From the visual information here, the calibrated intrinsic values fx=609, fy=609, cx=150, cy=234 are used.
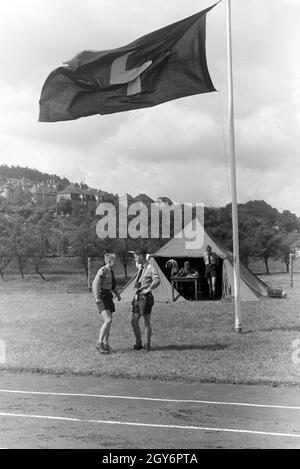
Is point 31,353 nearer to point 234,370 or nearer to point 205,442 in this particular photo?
point 234,370

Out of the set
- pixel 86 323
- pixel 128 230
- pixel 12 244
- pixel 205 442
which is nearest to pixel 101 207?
pixel 128 230

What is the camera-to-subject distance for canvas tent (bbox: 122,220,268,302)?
61.3ft

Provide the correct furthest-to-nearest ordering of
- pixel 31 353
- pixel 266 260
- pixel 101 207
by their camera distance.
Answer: pixel 266 260 < pixel 101 207 < pixel 31 353

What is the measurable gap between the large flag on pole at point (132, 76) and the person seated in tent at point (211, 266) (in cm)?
757

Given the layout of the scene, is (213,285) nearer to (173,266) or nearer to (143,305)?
(173,266)

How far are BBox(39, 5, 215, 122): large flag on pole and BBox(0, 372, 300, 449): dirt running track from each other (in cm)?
538

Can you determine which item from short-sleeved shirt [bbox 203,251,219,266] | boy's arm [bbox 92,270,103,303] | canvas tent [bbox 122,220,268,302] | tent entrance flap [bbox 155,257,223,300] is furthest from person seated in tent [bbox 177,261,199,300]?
boy's arm [bbox 92,270,103,303]

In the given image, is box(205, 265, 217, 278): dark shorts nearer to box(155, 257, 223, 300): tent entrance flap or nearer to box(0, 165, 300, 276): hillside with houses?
box(155, 257, 223, 300): tent entrance flap

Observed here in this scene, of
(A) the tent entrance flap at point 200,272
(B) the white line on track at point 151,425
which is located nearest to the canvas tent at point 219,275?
(A) the tent entrance flap at point 200,272

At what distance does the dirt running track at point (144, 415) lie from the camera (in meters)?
5.68

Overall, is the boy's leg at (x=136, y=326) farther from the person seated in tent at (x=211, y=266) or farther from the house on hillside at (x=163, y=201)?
the house on hillside at (x=163, y=201)

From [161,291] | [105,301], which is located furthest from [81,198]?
[105,301]

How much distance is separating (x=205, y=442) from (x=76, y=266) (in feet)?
54.3

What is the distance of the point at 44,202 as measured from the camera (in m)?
24.5
